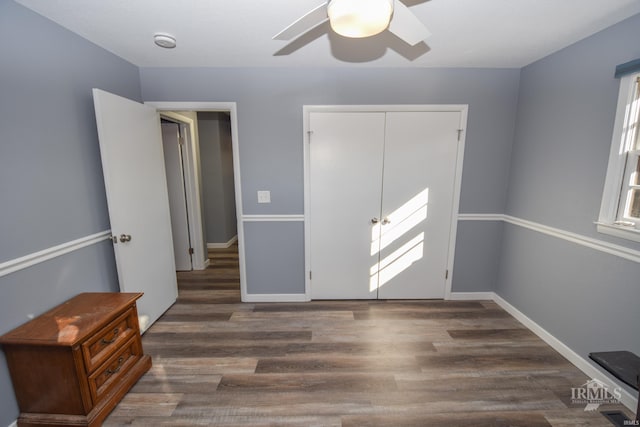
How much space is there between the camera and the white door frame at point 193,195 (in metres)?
3.42

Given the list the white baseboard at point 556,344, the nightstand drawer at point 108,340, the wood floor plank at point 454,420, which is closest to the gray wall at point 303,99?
the white baseboard at point 556,344

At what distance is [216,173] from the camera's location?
14.4 feet

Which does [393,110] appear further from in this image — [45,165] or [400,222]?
[45,165]

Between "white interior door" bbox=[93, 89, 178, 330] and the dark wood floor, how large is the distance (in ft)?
1.20

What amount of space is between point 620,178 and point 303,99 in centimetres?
234

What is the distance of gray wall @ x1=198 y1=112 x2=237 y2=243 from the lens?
4.27 m

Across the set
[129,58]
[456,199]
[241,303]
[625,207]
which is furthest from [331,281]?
[129,58]

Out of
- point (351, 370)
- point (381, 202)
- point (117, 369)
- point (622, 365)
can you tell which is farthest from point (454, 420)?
point (117, 369)

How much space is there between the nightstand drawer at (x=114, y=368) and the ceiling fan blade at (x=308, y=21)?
2.05 metres

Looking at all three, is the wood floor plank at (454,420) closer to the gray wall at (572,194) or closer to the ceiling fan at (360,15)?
the gray wall at (572,194)

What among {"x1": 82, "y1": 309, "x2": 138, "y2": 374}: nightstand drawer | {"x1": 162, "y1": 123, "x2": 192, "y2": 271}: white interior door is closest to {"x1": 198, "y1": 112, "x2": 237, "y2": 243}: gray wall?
{"x1": 162, "y1": 123, "x2": 192, "y2": 271}: white interior door

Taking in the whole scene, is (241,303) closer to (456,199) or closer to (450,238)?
(450,238)

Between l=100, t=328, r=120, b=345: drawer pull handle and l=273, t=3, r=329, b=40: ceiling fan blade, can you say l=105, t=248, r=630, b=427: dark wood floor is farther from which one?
l=273, t=3, r=329, b=40: ceiling fan blade

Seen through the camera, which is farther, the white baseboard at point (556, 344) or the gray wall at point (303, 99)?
the gray wall at point (303, 99)
